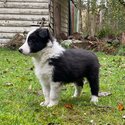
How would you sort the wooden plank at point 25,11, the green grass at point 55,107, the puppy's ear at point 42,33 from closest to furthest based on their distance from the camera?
the green grass at point 55,107
the puppy's ear at point 42,33
the wooden plank at point 25,11

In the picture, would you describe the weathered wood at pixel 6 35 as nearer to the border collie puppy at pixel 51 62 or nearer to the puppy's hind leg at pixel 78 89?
the puppy's hind leg at pixel 78 89

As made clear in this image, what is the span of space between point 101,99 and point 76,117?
1355 millimetres

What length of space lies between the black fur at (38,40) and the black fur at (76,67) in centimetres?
26

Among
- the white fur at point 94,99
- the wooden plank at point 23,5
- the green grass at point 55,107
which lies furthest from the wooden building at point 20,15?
the white fur at point 94,99

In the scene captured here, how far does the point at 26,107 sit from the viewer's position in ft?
19.2

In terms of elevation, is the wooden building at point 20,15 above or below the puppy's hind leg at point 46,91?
below

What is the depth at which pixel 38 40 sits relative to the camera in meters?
5.75

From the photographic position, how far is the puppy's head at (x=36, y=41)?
18.7ft

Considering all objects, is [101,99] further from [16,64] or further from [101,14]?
[101,14]

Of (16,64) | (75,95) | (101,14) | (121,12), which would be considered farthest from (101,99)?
(101,14)

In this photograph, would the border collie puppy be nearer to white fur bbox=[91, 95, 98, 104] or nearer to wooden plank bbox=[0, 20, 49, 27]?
white fur bbox=[91, 95, 98, 104]

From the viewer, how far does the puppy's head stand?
5691 millimetres

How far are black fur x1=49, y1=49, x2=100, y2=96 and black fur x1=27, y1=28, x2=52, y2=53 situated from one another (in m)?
0.26

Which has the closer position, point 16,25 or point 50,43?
point 50,43
